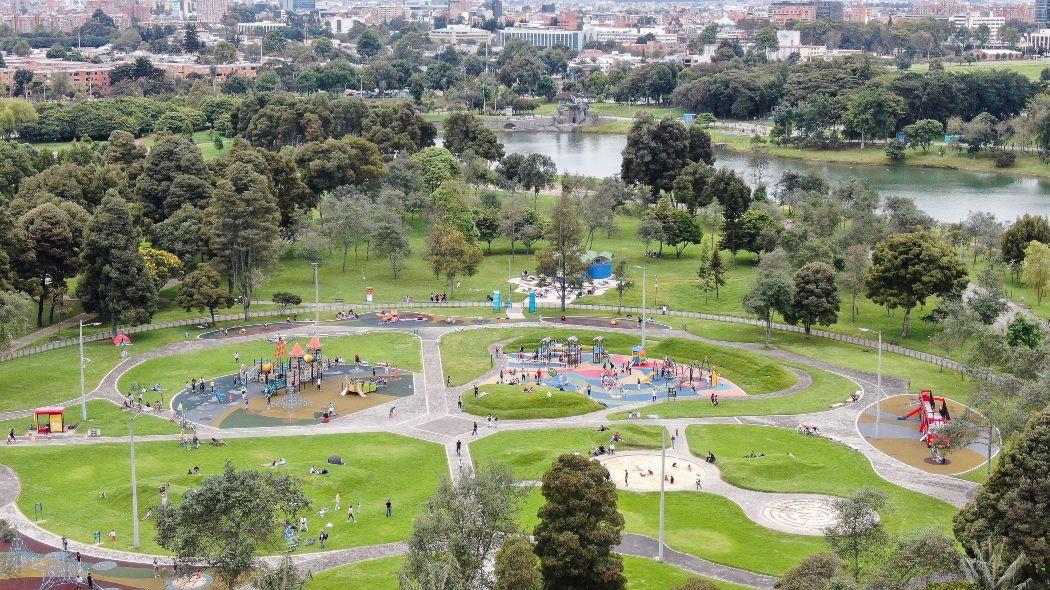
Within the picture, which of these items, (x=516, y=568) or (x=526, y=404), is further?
(x=526, y=404)

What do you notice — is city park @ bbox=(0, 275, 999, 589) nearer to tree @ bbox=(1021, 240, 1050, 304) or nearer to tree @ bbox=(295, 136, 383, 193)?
tree @ bbox=(1021, 240, 1050, 304)

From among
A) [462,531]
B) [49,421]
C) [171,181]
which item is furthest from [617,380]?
[171,181]

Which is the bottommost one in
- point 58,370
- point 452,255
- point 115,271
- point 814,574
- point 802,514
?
point 802,514

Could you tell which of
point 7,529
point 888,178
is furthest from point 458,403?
point 888,178

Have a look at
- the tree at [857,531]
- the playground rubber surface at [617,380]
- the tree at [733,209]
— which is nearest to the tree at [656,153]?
the tree at [733,209]

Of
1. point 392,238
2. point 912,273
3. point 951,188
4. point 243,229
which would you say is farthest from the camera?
point 951,188

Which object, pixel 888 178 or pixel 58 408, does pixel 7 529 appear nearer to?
pixel 58 408

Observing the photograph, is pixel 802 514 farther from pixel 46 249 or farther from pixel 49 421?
pixel 46 249

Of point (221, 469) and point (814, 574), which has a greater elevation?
point (814, 574)
